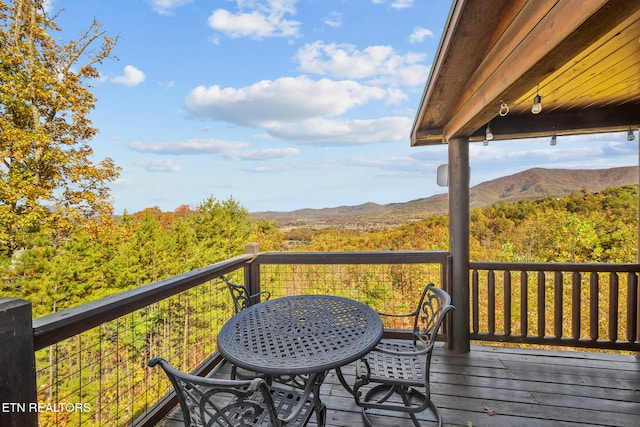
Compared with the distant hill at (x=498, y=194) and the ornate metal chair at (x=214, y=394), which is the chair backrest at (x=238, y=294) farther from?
the distant hill at (x=498, y=194)

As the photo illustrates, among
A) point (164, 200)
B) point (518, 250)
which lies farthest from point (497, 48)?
point (164, 200)

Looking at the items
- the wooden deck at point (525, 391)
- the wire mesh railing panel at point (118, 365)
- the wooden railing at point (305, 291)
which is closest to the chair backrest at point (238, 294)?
the wooden railing at point (305, 291)

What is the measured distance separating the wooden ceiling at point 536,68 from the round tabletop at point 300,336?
166cm

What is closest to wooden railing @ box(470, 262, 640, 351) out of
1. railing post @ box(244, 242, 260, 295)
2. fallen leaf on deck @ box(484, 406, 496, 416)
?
fallen leaf on deck @ box(484, 406, 496, 416)

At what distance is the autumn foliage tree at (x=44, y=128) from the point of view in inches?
375

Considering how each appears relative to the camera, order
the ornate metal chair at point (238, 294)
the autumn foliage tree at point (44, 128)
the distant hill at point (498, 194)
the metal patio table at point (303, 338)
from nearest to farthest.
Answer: the metal patio table at point (303, 338) < the ornate metal chair at point (238, 294) < the distant hill at point (498, 194) < the autumn foliage tree at point (44, 128)

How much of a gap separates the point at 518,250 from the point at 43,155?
1497 centimetres

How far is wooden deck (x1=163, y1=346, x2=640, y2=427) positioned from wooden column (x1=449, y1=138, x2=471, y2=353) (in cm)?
26

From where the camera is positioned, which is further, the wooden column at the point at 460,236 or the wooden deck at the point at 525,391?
the wooden column at the point at 460,236

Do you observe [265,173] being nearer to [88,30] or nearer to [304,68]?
[304,68]

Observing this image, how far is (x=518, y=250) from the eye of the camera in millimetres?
8203

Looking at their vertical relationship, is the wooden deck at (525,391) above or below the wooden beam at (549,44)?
below

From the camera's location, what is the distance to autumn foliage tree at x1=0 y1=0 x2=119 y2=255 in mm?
9531

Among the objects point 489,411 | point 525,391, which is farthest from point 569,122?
point 489,411
